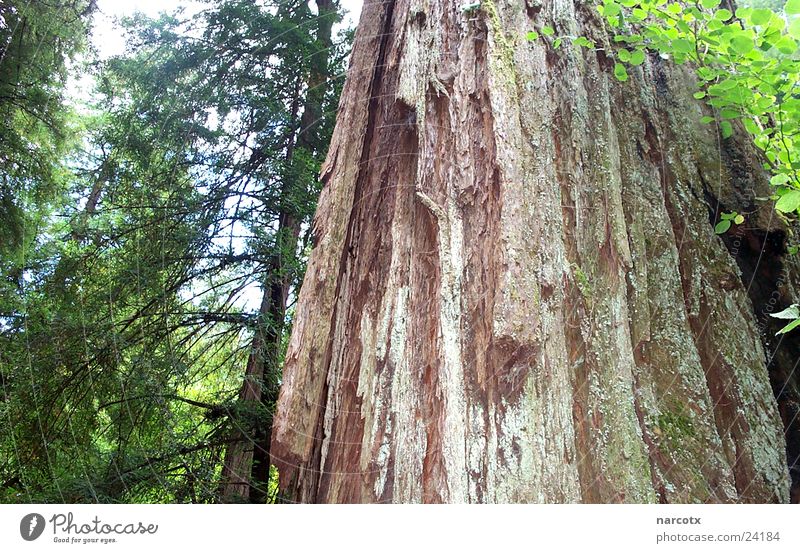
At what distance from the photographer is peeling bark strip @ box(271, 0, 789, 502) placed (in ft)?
3.25

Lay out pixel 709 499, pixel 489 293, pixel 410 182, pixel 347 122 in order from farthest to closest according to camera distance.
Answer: pixel 347 122 < pixel 410 182 < pixel 709 499 < pixel 489 293

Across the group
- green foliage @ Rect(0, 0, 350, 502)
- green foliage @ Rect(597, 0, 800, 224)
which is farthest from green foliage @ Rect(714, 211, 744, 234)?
green foliage @ Rect(0, 0, 350, 502)

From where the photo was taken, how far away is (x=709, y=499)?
1231 mm

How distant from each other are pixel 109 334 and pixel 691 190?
5.92 feet

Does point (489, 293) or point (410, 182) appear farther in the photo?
point (410, 182)

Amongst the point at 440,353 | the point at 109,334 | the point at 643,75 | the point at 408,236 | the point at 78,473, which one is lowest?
the point at 78,473

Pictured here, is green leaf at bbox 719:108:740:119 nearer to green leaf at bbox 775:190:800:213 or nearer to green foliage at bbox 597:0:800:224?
green foliage at bbox 597:0:800:224

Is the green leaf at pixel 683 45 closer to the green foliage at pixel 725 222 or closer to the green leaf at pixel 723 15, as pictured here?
the green leaf at pixel 723 15

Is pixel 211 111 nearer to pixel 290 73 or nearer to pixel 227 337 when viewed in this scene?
pixel 290 73

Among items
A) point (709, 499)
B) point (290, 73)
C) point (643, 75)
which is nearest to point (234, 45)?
point (290, 73)
